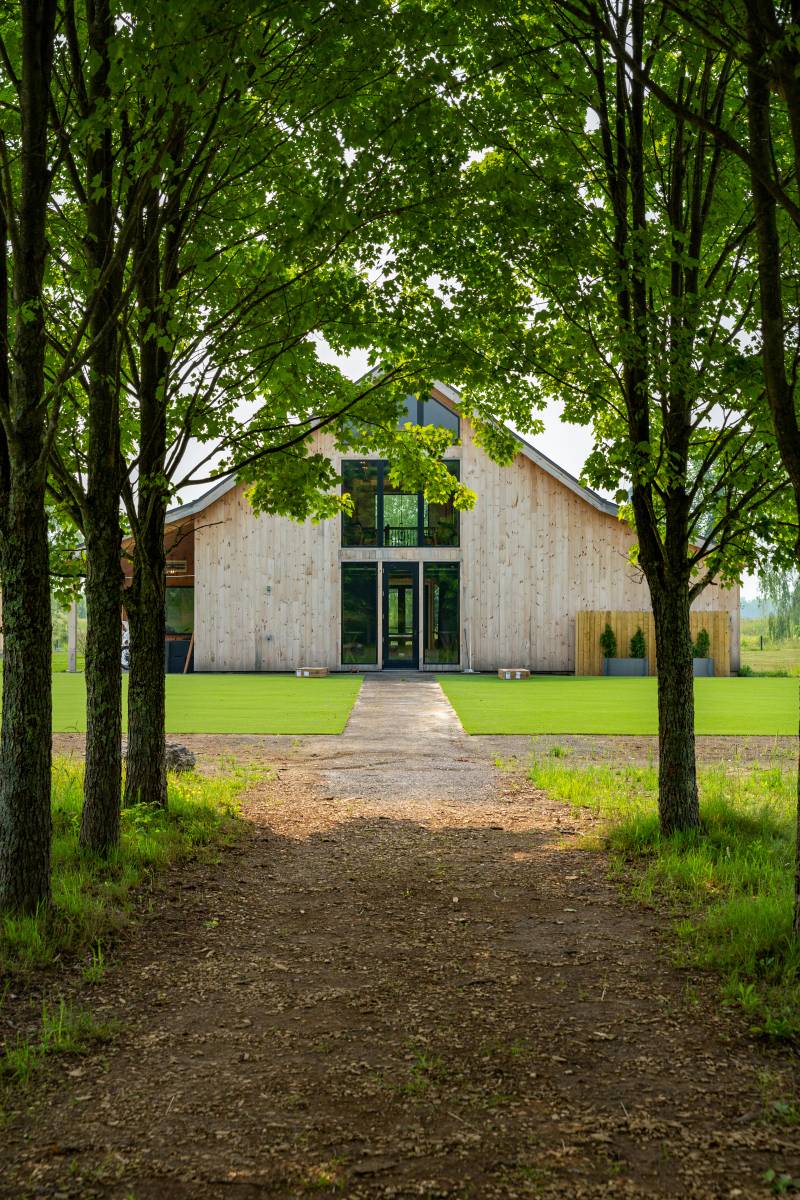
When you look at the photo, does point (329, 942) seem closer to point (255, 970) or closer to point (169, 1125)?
point (255, 970)

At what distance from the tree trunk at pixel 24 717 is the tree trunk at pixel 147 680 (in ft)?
7.93

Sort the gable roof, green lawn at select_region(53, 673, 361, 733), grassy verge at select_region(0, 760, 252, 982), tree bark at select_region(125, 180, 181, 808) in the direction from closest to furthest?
grassy verge at select_region(0, 760, 252, 982) → tree bark at select_region(125, 180, 181, 808) → green lawn at select_region(53, 673, 361, 733) → the gable roof

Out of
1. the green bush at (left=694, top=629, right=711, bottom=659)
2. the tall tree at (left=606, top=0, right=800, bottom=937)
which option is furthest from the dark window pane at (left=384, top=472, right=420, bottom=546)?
the tall tree at (left=606, top=0, right=800, bottom=937)

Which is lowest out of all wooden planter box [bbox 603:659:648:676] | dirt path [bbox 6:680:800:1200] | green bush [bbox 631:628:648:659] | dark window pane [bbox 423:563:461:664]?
dirt path [bbox 6:680:800:1200]

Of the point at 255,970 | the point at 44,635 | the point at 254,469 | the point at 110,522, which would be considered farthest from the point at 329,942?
Result: the point at 254,469

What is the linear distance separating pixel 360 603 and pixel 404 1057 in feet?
73.8

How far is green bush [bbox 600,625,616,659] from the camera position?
2533 cm

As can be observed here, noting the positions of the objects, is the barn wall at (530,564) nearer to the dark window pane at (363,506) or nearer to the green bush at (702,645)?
the green bush at (702,645)

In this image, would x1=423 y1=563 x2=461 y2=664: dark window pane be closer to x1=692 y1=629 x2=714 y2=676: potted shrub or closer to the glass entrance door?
the glass entrance door

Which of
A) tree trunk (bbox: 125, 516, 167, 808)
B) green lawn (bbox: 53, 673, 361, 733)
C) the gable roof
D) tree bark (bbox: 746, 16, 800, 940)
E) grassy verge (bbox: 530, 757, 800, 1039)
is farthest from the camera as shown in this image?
the gable roof

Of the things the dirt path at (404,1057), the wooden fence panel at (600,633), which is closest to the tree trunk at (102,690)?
the dirt path at (404,1057)

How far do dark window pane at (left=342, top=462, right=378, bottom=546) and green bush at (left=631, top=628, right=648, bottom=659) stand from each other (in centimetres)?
756

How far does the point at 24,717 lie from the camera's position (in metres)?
4.54

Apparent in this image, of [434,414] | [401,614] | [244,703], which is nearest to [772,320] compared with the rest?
[244,703]
